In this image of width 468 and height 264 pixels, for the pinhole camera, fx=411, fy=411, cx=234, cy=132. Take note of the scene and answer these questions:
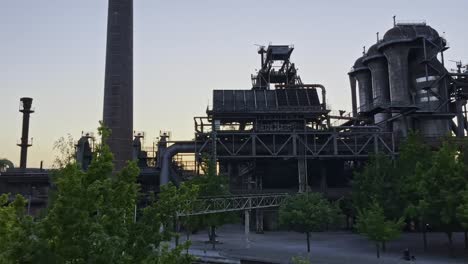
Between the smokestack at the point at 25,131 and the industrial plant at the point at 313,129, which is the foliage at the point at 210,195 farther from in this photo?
the smokestack at the point at 25,131

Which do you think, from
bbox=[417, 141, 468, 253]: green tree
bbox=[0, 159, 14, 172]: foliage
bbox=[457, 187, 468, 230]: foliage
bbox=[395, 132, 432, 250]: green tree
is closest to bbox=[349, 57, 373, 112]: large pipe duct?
bbox=[395, 132, 432, 250]: green tree

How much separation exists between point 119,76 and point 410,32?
4537 cm

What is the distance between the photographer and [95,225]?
850 cm

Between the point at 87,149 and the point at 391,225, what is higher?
the point at 87,149

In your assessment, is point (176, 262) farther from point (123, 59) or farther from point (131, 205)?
point (123, 59)

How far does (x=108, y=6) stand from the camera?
40781 millimetres

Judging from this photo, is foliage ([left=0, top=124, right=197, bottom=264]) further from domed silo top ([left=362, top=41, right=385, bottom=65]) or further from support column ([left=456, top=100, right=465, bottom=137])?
domed silo top ([left=362, top=41, right=385, bottom=65])

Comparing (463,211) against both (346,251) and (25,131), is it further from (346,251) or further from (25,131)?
(25,131)

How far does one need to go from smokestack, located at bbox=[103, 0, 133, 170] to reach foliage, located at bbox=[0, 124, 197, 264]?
100ft

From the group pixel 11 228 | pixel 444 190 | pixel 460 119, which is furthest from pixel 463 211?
pixel 460 119

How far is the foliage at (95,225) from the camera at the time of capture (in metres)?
8.50

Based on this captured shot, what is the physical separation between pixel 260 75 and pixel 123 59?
4072 cm

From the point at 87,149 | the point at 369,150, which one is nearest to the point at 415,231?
the point at 369,150

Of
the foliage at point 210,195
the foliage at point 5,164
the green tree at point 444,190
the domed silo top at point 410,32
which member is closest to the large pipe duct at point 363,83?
the domed silo top at point 410,32
